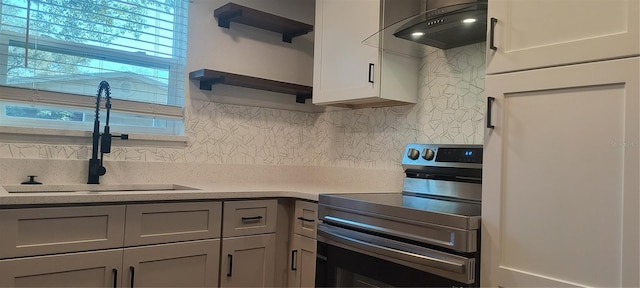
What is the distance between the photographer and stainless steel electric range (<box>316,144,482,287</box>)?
1.51m

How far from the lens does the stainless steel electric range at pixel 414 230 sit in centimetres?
151

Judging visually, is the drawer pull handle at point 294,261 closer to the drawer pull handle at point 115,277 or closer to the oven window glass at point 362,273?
the oven window glass at point 362,273

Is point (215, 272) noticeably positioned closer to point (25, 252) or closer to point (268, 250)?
point (268, 250)

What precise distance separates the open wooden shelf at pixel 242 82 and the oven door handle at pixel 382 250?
40.9 inches

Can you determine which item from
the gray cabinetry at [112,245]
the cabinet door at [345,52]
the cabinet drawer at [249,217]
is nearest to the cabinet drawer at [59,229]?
the gray cabinetry at [112,245]

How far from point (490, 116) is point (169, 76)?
1822 millimetres

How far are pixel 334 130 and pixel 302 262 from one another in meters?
1.01

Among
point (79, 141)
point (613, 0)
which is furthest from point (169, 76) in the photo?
point (613, 0)

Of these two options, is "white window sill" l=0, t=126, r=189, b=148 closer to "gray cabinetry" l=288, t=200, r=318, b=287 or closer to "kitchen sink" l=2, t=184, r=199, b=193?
"kitchen sink" l=2, t=184, r=199, b=193

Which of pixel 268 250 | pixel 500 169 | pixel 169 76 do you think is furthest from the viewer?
pixel 169 76

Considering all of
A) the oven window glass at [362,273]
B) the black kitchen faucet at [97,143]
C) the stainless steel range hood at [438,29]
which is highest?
the stainless steel range hood at [438,29]

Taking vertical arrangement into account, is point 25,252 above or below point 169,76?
below

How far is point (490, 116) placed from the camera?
158 cm

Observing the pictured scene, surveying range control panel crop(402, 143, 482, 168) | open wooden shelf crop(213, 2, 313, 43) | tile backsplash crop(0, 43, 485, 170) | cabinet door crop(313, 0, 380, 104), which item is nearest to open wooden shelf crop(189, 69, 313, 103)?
tile backsplash crop(0, 43, 485, 170)
